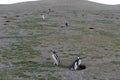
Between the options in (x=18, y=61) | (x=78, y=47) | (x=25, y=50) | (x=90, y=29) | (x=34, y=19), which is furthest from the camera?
(x=34, y=19)

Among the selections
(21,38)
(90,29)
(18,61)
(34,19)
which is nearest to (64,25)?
(90,29)

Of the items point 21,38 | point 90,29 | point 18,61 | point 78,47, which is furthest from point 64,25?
point 18,61

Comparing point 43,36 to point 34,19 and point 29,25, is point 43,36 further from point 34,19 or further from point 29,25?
point 34,19

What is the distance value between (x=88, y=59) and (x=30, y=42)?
33.1ft

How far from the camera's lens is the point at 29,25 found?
58.9 m

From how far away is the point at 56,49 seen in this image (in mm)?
39812

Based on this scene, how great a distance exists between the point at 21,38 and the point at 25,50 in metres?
8.42

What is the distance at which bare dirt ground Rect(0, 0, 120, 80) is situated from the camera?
2948cm

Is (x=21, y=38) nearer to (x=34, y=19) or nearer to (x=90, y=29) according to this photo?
(x=90, y=29)

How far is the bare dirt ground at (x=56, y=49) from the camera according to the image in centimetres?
2948

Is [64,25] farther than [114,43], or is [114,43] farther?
[64,25]

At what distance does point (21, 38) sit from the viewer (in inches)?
1820

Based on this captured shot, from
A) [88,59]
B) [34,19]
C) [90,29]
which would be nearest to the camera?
[88,59]

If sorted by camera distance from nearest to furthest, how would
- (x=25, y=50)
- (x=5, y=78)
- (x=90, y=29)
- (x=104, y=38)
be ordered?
(x=5, y=78) < (x=25, y=50) < (x=104, y=38) < (x=90, y=29)
